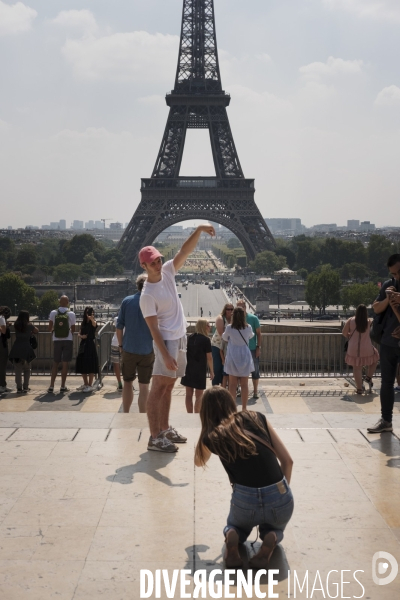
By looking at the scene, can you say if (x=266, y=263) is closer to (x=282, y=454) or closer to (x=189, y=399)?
(x=189, y=399)

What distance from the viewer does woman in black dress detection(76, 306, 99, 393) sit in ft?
35.5

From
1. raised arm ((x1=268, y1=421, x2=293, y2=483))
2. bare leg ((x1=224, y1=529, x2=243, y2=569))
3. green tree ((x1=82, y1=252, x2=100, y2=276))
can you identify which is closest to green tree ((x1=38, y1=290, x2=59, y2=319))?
green tree ((x1=82, y1=252, x2=100, y2=276))

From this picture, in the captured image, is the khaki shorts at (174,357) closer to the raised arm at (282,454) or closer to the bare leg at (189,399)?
the raised arm at (282,454)

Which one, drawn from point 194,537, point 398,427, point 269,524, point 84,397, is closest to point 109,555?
point 194,537

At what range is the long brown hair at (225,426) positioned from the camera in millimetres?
4691

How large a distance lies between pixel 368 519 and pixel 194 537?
1.09m

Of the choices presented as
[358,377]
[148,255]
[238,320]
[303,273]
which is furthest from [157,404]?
A: [303,273]

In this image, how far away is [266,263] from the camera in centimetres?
8531

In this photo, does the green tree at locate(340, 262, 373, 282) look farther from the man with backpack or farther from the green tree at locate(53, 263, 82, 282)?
the man with backpack

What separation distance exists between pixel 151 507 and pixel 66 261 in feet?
325

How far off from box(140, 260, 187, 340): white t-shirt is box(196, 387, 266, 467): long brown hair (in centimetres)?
182

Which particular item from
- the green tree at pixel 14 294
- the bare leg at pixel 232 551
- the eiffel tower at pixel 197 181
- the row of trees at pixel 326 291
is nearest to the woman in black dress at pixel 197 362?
the bare leg at pixel 232 551

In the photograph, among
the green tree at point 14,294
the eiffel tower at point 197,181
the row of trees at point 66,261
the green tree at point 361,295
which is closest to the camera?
the green tree at point 361,295

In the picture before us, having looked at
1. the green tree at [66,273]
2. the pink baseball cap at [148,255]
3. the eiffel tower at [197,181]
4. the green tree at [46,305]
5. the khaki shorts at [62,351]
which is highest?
the eiffel tower at [197,181]
